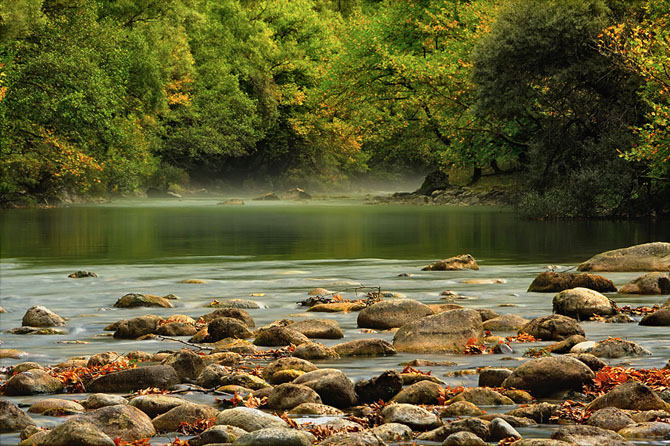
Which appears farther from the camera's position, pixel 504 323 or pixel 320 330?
pixel 504 323

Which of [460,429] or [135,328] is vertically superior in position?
[460,429]

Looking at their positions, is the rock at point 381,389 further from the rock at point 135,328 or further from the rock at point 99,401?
the rock at point 135,328

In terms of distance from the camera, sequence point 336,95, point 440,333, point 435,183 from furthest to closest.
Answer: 1. point 435,183
2. point 336,95
3. point 440,333

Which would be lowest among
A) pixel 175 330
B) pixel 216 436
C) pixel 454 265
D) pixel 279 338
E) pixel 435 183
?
pixel 454 265

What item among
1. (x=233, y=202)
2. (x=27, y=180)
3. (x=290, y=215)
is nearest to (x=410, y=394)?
(x=290, y=215)

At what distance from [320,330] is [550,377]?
3530mm

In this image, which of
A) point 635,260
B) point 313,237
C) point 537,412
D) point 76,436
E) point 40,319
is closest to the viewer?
point 76,436

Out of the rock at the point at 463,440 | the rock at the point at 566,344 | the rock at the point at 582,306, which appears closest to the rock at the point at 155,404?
the rock at the point at 463,440

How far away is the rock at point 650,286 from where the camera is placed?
1383 centimetres

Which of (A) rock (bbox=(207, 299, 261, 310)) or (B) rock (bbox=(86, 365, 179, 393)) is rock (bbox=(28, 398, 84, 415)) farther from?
(A) rock (bbox=(207, 299, 261, 310))

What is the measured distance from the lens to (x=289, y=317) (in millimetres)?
11961

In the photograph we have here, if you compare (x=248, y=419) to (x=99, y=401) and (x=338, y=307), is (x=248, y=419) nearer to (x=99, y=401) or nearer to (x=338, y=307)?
(x=99, y=401)

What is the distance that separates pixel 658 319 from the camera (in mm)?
10430

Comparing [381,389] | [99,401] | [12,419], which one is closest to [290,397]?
[381,389]
